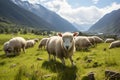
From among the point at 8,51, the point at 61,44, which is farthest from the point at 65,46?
the point at 8,51

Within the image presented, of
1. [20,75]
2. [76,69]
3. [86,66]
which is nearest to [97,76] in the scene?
[76,69]

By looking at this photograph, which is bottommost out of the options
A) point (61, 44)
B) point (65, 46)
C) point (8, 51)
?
point (8, 51)

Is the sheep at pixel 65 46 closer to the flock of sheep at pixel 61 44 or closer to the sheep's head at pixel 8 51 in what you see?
the flock of sheep at pixel 61 44

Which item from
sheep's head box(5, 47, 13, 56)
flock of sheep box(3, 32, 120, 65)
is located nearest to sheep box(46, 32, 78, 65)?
flock of sheep box(3, 32, 120, 65)

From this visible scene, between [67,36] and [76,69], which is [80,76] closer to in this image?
[76,69]

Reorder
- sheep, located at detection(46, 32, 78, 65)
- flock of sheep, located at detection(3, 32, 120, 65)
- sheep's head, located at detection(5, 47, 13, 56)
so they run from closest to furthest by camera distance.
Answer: sheep, located at detection(46, 32, 78, 65), flock of sheep, located at detection(3, 32, 120, 65), sheep's head, located at detection(5, 47, 13, 56)

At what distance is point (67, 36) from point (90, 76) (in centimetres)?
432

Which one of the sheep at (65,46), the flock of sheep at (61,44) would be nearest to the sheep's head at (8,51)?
the flock of sheep at (61,44)

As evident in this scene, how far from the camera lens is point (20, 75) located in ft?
42.5

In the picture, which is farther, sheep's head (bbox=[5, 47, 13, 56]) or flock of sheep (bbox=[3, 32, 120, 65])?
sheep's head (bbox=[5, 47, 13, 56])

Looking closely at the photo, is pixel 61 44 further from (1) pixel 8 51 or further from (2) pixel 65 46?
(1) pixel 8 51

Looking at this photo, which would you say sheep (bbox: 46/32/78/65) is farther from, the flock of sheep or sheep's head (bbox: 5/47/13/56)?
sheep's head (bbox: 5/47/13/56)

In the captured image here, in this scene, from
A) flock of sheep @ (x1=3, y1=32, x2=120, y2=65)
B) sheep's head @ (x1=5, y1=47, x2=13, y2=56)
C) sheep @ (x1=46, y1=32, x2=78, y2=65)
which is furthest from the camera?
sheep's head @ (x1=5, y1=47, x2=13, y2=56)

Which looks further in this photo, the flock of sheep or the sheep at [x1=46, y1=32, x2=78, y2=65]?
the flock of sheep
